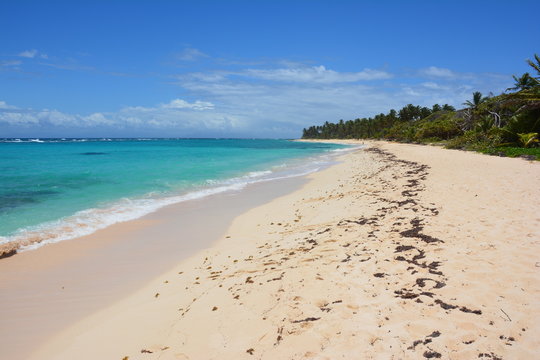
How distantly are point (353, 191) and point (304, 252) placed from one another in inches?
286

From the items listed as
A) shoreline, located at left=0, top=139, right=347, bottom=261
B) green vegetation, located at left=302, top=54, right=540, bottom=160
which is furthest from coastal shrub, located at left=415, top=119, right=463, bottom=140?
shoreline, located at left=0, top=139, right=347, bottom=261

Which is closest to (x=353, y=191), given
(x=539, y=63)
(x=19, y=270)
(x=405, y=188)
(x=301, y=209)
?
(x=405, y=188)

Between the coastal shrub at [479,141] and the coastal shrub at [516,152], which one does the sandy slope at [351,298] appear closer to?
the coastal shrub at [516,152]

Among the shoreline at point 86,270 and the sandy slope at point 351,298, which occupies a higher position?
the sandy slope at point 351,298

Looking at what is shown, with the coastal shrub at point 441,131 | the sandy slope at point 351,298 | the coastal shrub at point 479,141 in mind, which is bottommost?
the sandy slope at point 351,298

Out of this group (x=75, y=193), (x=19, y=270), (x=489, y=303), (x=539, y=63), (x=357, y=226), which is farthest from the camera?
(x=539, y=63)

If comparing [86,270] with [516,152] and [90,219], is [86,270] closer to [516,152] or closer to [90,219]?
[90,219]

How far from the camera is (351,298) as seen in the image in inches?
162

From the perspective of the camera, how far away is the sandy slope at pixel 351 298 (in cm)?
326

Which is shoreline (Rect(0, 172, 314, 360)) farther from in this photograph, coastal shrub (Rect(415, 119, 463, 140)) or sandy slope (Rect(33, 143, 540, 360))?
coastal shrub (Rect(415, 119, 463, 140))

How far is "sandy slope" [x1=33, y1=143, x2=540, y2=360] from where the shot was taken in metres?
3.26

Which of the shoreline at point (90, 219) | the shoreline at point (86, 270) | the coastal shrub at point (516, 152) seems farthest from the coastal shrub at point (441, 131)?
the shoreline at point (86, 270)

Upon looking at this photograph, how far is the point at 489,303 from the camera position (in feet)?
12.2

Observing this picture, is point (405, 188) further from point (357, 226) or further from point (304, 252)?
point (304, 252)
